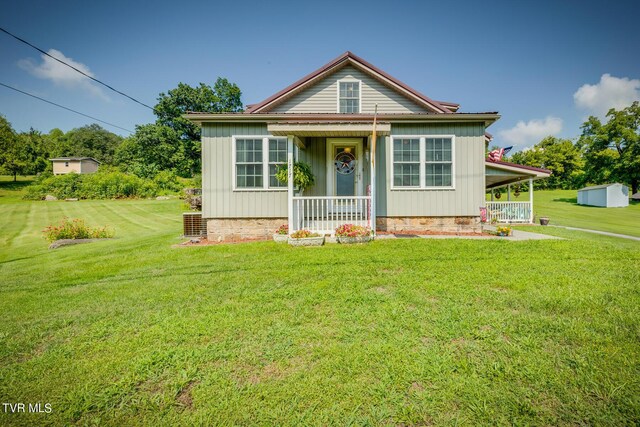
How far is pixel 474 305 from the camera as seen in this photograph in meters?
3.53

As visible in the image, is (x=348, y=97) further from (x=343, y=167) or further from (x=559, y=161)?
(x=559, y=161)

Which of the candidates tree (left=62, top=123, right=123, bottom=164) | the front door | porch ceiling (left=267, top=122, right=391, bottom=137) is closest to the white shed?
the front door

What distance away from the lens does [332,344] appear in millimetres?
2771

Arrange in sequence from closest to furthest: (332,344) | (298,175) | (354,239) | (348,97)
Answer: (332,344) → (354,239) → (298,175) → (348,97)

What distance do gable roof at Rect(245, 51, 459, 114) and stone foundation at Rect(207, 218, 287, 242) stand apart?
4.38 metres

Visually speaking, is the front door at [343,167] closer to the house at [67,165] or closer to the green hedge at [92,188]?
the green hedge at [92,188]

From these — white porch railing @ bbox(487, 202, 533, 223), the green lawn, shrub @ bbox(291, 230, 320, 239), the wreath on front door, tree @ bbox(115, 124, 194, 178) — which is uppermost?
tree @ bbox(115, 124, 194, 178)

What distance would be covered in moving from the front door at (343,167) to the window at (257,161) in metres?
1.74

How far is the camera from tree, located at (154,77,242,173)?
122ft

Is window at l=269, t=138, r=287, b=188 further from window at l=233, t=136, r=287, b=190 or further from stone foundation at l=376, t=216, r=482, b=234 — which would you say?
stone foundation at l=376, t=216, r=482, b=234

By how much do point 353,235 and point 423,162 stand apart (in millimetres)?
3856

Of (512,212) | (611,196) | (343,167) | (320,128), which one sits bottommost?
(512,212)

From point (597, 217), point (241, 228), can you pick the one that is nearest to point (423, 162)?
point (241, 228)

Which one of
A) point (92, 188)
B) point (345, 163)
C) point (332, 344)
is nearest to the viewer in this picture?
point (332, 344)
